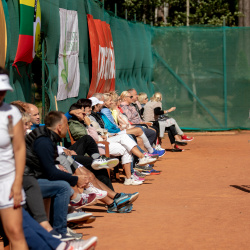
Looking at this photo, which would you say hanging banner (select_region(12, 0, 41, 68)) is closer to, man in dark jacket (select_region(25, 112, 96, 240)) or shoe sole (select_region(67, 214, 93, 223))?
man in dark jacket (select_region(25, 112, 96, 240))

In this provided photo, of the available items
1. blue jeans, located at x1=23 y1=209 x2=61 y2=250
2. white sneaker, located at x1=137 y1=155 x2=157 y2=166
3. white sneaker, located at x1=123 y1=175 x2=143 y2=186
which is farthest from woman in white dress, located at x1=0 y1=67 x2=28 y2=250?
white sneaker, located at x1=137 y1=155 x2=157 y2=166

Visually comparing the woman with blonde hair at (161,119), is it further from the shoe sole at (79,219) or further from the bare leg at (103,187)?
the shoe sole at (79,219)

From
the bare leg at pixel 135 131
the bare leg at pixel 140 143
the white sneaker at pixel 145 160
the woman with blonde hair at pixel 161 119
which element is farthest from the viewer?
the woman with blonde hair at pixel 161 119

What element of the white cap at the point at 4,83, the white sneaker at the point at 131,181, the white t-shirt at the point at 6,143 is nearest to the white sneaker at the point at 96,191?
the white sneaker at the point at 131,181

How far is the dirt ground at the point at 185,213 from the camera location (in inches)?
239

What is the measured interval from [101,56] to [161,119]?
7.64 feet

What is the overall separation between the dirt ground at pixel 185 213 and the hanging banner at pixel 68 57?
6.13 ft

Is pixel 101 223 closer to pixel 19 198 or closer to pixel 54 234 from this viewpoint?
pixel 54 234

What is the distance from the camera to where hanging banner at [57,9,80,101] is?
9.80 meters

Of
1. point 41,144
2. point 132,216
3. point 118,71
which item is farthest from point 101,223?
point 118,71

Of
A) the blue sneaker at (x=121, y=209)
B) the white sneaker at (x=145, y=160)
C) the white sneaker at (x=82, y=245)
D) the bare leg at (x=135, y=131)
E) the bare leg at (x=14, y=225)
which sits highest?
the bare leg at (x=14, y=225)

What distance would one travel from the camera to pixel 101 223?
693 centimetres

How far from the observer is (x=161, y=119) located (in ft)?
46.5

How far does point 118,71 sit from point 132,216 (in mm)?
8329
